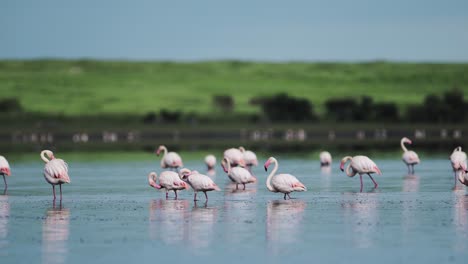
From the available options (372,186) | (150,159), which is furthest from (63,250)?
(150,159)

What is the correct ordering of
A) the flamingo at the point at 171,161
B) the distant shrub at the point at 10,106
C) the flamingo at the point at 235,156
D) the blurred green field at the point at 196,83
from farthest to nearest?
the blurred green field at the point at 196,83, the distant shrub at the point at 10,106, the flamingo at the point at 171,161, the flamingo at the point at 235,156

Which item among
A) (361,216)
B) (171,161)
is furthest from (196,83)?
(361,216)

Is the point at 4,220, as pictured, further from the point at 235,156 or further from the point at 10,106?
the point at 10,106

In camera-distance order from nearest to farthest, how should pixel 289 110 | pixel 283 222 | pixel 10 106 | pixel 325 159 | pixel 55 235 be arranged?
pixel 55 235, pixel 283 222, pixel 325 159, pixel 289 110, pixel 10 106

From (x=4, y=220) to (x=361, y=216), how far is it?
24.6 feet

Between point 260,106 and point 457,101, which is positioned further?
point 260,106

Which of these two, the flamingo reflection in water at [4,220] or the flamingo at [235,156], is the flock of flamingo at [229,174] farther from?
the flamingo reflection in water at [4,220]

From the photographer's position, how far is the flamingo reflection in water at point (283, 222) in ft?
59.1

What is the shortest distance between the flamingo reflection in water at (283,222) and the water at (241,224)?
0.8 inches

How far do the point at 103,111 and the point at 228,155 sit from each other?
117m

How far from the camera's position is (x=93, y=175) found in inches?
1448

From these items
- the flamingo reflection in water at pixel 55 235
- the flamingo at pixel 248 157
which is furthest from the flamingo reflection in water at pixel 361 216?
the flamingo at pixel 248 157

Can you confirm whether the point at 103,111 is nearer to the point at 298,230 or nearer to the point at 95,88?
the point at 95,88

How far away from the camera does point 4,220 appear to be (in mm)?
21516
